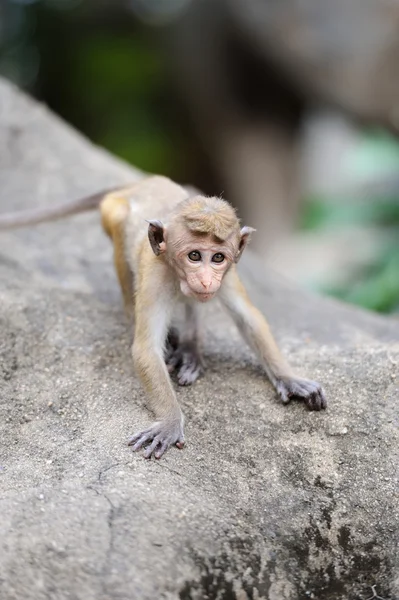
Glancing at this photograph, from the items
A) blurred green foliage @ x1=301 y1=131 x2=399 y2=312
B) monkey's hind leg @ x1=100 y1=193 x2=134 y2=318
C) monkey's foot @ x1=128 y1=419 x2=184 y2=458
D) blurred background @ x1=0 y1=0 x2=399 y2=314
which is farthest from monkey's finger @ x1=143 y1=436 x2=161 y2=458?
blurred background @ x1=0 y1=0 x2=399 y2=314

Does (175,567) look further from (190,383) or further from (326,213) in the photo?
(326,213)

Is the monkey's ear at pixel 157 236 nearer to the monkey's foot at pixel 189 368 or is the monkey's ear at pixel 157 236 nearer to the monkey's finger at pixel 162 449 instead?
the monkey's foot at pixel 189 368

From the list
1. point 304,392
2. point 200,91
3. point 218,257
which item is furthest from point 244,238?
point 200,91

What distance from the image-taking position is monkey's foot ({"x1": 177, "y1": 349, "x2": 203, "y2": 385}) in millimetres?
4434

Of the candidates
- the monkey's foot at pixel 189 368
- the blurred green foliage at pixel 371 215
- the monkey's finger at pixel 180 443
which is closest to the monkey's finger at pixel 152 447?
the monkey's finger at pixel 180 443

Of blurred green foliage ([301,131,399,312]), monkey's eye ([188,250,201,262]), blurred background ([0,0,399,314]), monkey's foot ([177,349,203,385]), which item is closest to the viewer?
monkey's eye ([188,250,201,262])

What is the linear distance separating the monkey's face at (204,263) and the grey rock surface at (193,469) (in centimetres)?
80

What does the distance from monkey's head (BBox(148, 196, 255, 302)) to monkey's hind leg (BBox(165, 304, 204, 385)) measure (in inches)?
28.6

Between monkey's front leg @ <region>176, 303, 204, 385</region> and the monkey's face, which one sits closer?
the monkey's face

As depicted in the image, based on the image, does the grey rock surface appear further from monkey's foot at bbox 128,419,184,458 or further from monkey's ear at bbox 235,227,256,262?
monkey's ear at bbox 235,227,256,262

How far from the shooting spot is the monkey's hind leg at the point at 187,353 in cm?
448

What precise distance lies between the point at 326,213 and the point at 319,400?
562 cm

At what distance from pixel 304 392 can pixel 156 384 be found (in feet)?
2.82

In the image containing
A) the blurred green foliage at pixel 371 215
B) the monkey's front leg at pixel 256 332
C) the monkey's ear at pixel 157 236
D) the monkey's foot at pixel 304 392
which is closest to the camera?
the monkey's ear at pixel 157 236
